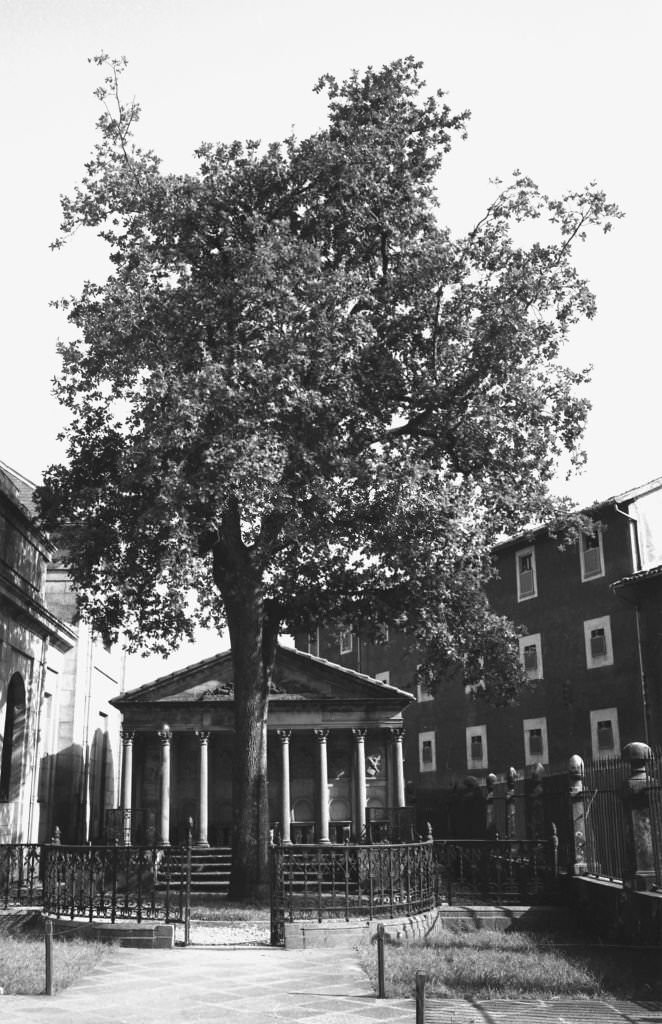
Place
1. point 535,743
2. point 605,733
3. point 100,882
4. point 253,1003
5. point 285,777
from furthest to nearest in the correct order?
point 285,777
point 535,743
point 605,733
point 100,882
point 253,1003

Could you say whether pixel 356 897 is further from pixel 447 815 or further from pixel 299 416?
pixel 447 815

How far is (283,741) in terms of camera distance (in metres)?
38.9

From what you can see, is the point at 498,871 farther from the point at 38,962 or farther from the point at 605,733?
the point at 605,733

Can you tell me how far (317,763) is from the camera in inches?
1549

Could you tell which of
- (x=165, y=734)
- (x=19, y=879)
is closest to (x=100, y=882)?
(x=19, y=879)

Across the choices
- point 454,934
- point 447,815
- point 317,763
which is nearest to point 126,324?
point 454,934

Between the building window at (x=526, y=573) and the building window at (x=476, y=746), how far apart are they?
19.1ft

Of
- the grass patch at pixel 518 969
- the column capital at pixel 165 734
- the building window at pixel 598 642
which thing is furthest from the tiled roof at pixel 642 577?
the grass patch at pixel 518 969

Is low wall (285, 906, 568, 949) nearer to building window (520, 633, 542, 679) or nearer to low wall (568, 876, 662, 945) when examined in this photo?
low wall (568, 876, 662, 945)

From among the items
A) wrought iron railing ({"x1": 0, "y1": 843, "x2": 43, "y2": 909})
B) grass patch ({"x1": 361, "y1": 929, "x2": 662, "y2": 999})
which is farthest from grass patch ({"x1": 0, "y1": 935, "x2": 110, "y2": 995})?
wrought iron railing ({"x1": 0, "y1": 843, "x2": 43, "y2": 909})

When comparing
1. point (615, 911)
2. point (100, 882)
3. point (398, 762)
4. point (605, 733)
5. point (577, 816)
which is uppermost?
point (605, 733)

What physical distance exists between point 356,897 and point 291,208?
525 inches

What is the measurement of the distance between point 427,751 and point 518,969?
Answer: 33.3 m

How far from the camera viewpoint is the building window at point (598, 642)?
34.3 meters
